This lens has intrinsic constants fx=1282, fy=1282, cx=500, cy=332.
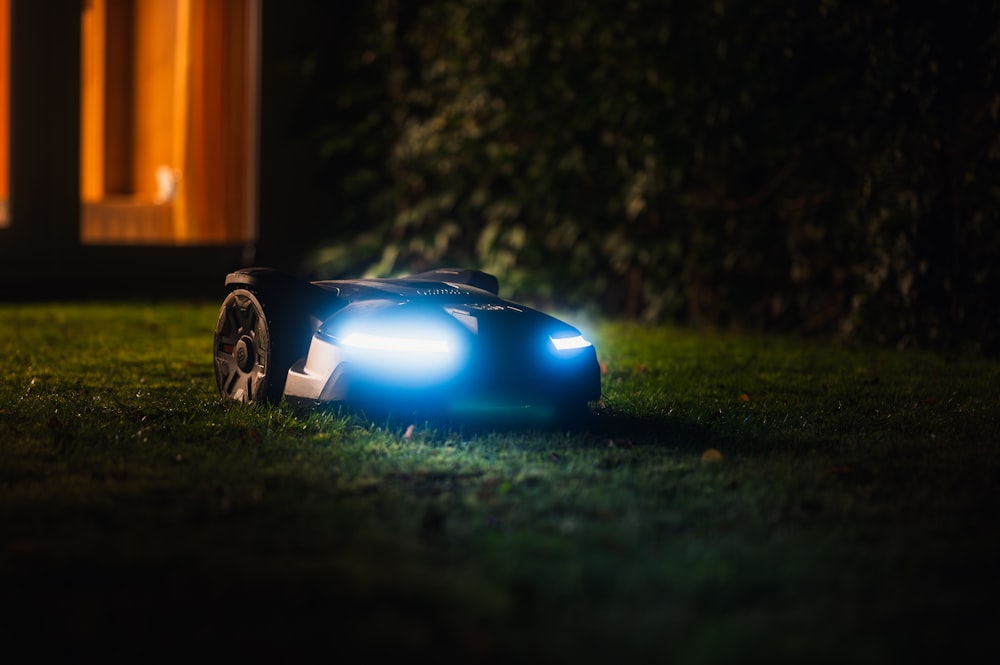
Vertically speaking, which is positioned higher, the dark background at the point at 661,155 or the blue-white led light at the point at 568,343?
the dark background at the point at 661,155

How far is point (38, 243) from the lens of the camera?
1194cm

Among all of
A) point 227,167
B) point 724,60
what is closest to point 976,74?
point 724,60

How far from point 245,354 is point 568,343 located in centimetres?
148

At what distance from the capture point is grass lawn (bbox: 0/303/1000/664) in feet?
9.45

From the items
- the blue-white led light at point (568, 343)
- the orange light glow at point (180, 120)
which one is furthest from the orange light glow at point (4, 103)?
the blue-white led light at point (568, 343)

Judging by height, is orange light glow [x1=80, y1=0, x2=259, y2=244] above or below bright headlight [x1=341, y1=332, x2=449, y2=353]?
above

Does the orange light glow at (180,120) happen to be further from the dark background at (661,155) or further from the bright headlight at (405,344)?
the bright headlight at (405,344)

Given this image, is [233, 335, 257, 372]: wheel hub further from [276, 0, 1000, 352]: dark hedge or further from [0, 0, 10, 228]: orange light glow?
[0, 0, 10, 228]: orange light glow

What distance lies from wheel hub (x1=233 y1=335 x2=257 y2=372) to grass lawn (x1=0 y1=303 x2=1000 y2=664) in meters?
0.26

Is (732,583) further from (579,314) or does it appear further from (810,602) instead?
(579,314)

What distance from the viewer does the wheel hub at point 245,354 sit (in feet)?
18.9

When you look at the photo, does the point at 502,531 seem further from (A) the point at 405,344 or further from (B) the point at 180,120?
(B) the point at 180,120

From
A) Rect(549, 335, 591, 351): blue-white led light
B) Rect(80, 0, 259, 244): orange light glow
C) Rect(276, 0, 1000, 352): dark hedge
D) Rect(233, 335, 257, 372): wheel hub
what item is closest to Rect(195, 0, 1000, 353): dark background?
Rect(276, 0, 1000, 352): dark hedge

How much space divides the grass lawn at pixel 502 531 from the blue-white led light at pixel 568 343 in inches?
14.2
